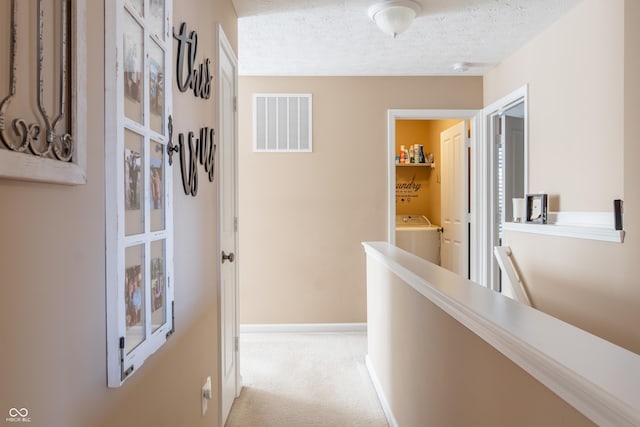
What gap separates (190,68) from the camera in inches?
62.0

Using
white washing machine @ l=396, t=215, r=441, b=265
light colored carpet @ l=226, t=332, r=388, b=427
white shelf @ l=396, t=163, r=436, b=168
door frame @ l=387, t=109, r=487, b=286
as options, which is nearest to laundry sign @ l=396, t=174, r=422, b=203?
white shelf @ l=396, t=163, r=436, b=168

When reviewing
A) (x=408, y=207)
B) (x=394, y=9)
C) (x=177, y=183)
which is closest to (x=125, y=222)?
(x=177, y=183)

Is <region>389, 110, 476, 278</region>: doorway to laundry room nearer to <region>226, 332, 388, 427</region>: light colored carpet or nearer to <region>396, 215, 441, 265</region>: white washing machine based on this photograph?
<region>396, 215, 441, 265</region>: white washing machine

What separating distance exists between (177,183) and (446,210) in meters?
3.90

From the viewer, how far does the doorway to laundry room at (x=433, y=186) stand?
4188mm

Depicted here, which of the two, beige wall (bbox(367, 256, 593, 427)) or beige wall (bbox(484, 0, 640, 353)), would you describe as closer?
beige wall (bbox(367, 256, 593, 427))

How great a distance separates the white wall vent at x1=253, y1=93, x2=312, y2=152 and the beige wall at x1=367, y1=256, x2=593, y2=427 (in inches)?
71.5

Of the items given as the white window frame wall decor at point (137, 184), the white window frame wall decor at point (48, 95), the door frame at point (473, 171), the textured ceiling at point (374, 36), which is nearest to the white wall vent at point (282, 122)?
the textured ceiling at point (374, 36)

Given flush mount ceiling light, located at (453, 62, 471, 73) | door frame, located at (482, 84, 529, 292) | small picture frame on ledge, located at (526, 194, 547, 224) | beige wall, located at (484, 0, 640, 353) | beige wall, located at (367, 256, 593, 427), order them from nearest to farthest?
beige wall, located at (367, 256, 593, 427) → beige wall, located at (484, 0, 640, 353) → small picture frame on ledge, located at (526, 194, 547, 224) → flush mount ceiling light, located at (453, 62, 471, 73) → door frame, located at (482, 84, 529, 292)

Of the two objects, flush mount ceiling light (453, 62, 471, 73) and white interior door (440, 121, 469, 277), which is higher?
flush mount ceiling light (453, 62, 471, 73)

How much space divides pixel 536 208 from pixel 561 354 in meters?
2.56

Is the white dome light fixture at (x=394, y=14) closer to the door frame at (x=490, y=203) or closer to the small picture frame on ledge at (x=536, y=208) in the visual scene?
the small picture frame on ledge at (x=536, y=208)

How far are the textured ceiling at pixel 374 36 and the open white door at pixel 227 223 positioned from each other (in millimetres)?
500

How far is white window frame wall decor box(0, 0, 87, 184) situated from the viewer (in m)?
0.57
